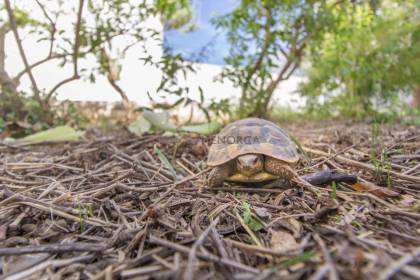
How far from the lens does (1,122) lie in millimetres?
3121

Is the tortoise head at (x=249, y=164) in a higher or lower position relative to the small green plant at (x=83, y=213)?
higher

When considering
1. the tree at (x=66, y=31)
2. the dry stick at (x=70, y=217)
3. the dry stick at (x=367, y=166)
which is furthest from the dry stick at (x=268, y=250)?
the tree at (x=66, y=31)

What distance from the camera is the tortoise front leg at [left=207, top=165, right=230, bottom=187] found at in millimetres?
1457

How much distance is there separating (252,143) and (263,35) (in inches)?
124

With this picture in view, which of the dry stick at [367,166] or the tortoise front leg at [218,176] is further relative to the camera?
the tortoise front leg at [218,176]

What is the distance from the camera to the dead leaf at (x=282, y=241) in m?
0.84

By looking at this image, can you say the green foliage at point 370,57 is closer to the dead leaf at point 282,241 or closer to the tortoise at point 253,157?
the tortoise at point 253,157

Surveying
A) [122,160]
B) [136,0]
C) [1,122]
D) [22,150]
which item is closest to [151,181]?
[122,160]

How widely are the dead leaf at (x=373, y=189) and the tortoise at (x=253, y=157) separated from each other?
256 millimetres

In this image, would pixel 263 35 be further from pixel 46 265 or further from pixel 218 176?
pixel 46 265

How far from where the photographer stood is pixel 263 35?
4.31m

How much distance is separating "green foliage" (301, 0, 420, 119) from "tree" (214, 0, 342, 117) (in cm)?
23

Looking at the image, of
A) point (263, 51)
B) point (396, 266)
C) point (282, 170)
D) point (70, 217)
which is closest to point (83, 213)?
point (70, 217)

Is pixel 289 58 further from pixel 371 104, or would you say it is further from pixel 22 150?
pixel 22 150
